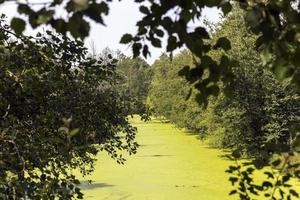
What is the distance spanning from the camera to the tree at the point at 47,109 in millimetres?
2764

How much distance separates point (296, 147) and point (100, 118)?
2787 millimetres

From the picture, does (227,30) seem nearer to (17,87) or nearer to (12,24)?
(17,87)

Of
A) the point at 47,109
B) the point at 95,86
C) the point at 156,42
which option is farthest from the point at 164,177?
the point at 156,42

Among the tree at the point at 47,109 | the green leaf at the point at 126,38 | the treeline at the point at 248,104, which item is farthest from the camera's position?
the treeline at the point at 248,104

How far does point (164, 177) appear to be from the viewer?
15.3m

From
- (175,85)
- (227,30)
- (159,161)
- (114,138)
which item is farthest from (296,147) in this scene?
(175,85)

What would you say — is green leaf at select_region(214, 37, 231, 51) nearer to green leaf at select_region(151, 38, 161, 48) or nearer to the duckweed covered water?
green leaf at select_region(151, 38, 161, 48)

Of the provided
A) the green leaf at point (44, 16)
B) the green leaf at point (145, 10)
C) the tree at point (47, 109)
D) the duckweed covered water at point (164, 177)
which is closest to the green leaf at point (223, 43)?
the green leaf at point (145, 10)

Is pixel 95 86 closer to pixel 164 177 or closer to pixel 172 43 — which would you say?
pixel 172 43

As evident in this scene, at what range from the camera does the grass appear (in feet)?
41.0

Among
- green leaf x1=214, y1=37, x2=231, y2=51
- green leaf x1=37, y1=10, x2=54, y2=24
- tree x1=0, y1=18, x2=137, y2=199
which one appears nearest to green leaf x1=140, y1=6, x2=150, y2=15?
green leaf x1=214, y1=37, x2=231, y2=51

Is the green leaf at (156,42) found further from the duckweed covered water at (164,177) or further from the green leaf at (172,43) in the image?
the duckweed covered water at (164,177)

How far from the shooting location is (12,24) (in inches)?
42.4

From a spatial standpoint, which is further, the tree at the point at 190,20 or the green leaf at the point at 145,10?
the green leaf at the point at 145,10
